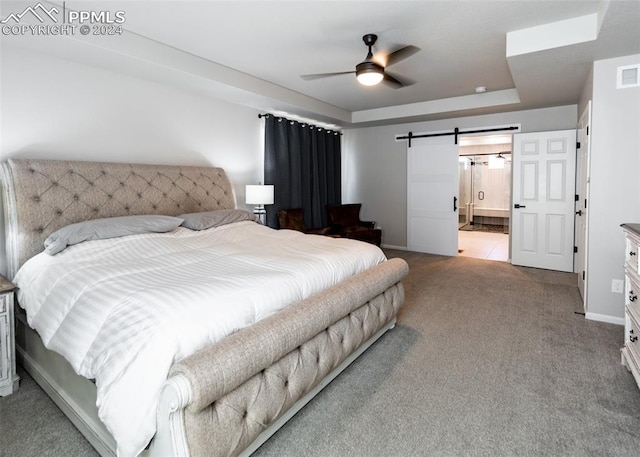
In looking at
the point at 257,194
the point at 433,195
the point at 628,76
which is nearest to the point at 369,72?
the point at 257,194

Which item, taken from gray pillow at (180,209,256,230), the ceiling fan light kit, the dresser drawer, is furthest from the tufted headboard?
the dresser drawer

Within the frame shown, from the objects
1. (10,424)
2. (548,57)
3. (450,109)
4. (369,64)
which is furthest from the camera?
(450,109)

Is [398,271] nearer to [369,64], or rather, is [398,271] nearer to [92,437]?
[369,64]

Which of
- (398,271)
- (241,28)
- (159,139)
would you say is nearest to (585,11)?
(398,271)

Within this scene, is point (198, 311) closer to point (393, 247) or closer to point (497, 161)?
point (393, 247)

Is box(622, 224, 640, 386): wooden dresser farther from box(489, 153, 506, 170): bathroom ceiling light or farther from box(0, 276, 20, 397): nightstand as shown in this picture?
box(489, 153, 506, 170): bathroom ceiling light

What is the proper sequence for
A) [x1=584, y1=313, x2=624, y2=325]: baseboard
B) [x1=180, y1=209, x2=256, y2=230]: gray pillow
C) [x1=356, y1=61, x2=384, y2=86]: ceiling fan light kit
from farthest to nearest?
[x1=180, y1=209, x2=256, y2=230]: gray pillow, [x1=584, y1=313, x2=624, y2=325]: baseboard, [x1=356, y1=61, x2=384, y2=86]: ceiling fan light kit

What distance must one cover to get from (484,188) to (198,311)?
9.85 metres

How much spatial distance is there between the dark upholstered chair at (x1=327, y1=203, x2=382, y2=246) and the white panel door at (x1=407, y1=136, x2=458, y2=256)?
841 mm

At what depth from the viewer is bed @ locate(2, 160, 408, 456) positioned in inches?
54.9

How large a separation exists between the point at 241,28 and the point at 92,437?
9.57 feet

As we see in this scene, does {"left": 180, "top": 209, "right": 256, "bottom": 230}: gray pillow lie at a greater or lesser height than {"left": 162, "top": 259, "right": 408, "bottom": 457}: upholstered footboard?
greater

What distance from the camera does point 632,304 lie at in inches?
90.0

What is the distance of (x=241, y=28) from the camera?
9.46ft
